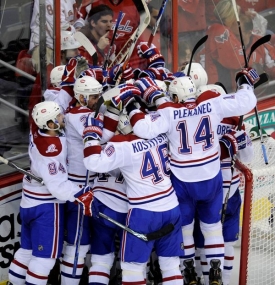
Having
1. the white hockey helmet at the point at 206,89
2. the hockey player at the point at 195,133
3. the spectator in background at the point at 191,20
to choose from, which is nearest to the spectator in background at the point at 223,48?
the spectator in background at the point at 191,20

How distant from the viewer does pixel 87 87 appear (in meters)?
4.96

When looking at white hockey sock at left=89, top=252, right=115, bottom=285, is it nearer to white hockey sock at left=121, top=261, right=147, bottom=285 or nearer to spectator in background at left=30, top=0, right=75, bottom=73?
white hockey sock at left=121, top=261, right=147, bottom=285

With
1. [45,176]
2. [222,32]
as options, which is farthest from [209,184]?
[222,32]

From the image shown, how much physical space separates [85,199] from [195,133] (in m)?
0.75

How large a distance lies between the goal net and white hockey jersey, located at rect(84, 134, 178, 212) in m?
0.64

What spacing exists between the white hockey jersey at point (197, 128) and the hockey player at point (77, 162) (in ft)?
1.31

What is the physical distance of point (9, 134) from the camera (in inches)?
214

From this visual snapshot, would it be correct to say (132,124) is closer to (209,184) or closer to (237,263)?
(209,184)

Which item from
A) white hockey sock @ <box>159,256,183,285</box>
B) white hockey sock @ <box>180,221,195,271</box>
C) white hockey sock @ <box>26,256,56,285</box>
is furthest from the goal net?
white hockey sock @ <box>26,256,56,285</box>

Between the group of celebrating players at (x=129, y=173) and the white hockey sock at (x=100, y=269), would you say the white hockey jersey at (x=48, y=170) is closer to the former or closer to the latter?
the group of celebrating players at (x=129, y=173)

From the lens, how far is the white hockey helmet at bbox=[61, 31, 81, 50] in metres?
5.61

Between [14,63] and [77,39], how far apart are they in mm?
437

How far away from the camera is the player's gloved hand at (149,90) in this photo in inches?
197

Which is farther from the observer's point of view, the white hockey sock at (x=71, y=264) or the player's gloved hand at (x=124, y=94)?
the white hockey sock at (x=71, y=264)
